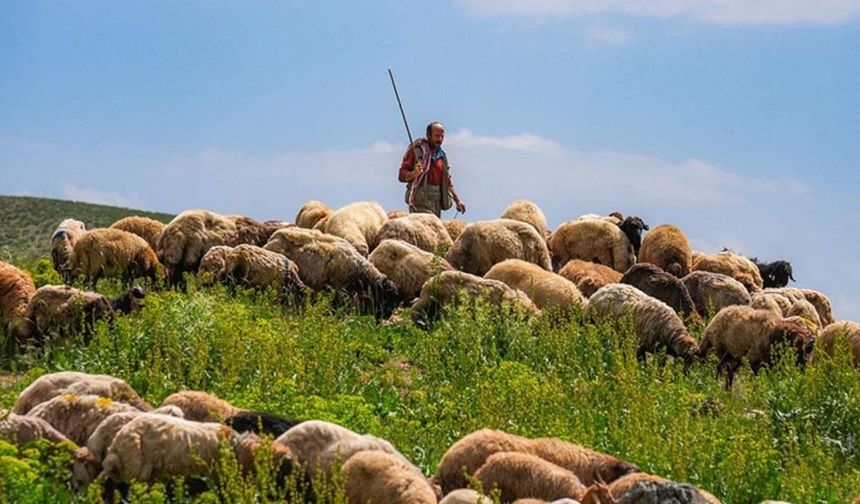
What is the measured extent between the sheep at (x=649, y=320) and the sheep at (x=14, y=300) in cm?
756

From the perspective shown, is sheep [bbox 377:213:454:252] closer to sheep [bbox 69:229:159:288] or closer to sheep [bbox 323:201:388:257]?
sheep [bbox 323:201:388:257]

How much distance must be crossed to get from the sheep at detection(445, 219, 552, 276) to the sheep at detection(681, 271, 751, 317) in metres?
2.57

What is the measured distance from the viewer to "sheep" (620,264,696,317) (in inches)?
812

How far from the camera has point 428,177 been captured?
1061 inches

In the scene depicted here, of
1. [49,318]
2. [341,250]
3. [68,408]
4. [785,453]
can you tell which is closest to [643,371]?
[785,453]

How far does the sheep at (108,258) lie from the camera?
2017 cm

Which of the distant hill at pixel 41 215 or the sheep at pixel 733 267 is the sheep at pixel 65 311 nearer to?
the sheep at pixel 733 267

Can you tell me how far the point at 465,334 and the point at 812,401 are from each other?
4.09 meters

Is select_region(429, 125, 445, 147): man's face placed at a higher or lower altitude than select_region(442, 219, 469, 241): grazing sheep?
higher

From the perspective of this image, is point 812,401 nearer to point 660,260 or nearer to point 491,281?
point 491,281

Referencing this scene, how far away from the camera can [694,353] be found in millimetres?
17922

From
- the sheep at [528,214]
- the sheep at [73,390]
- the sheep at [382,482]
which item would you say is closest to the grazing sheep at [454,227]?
the sheep at [528,214]

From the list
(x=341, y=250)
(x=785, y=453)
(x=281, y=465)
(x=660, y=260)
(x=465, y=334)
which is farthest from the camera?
(x=660, y=260)

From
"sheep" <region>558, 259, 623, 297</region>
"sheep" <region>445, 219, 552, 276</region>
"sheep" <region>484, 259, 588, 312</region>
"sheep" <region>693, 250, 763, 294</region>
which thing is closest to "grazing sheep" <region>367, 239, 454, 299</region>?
"sheep" <region>445, 219, 552, 276</region>
